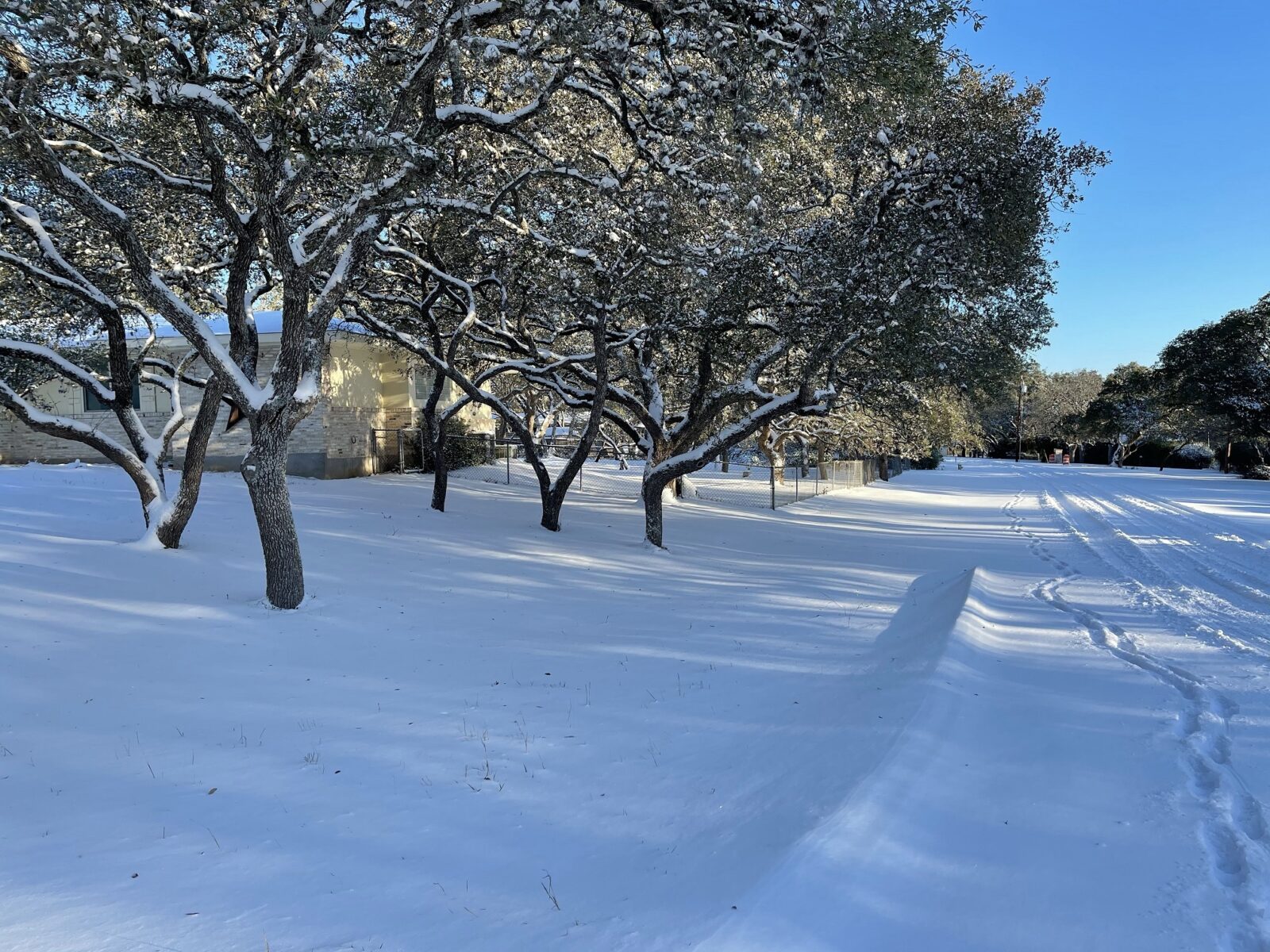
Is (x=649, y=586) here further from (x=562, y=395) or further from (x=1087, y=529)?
(x=1087, y=529)

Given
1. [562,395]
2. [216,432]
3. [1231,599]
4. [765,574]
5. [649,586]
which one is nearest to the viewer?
[1231,599]

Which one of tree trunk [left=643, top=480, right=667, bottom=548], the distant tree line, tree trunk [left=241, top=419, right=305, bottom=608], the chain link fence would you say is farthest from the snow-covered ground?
the chain link fence

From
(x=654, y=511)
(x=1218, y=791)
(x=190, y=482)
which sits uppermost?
(x=190, y=482)

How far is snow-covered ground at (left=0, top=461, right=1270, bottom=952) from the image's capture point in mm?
3154

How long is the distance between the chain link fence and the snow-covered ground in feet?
43.1

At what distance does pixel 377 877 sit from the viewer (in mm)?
3527

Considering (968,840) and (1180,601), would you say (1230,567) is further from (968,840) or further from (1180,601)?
(968,840)

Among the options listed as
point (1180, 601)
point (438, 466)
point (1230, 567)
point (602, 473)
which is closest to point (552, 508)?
point (438, 466)

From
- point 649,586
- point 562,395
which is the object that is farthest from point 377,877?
point 562,395

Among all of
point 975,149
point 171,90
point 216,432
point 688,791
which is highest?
point 975,149

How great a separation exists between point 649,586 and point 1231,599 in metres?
7.25

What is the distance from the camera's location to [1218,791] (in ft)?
13.6

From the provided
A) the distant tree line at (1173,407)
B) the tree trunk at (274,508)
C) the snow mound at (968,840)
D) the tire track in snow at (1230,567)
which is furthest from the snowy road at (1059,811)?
the distant tree line at (1173,407)

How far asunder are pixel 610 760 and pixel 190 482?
7515 mm
